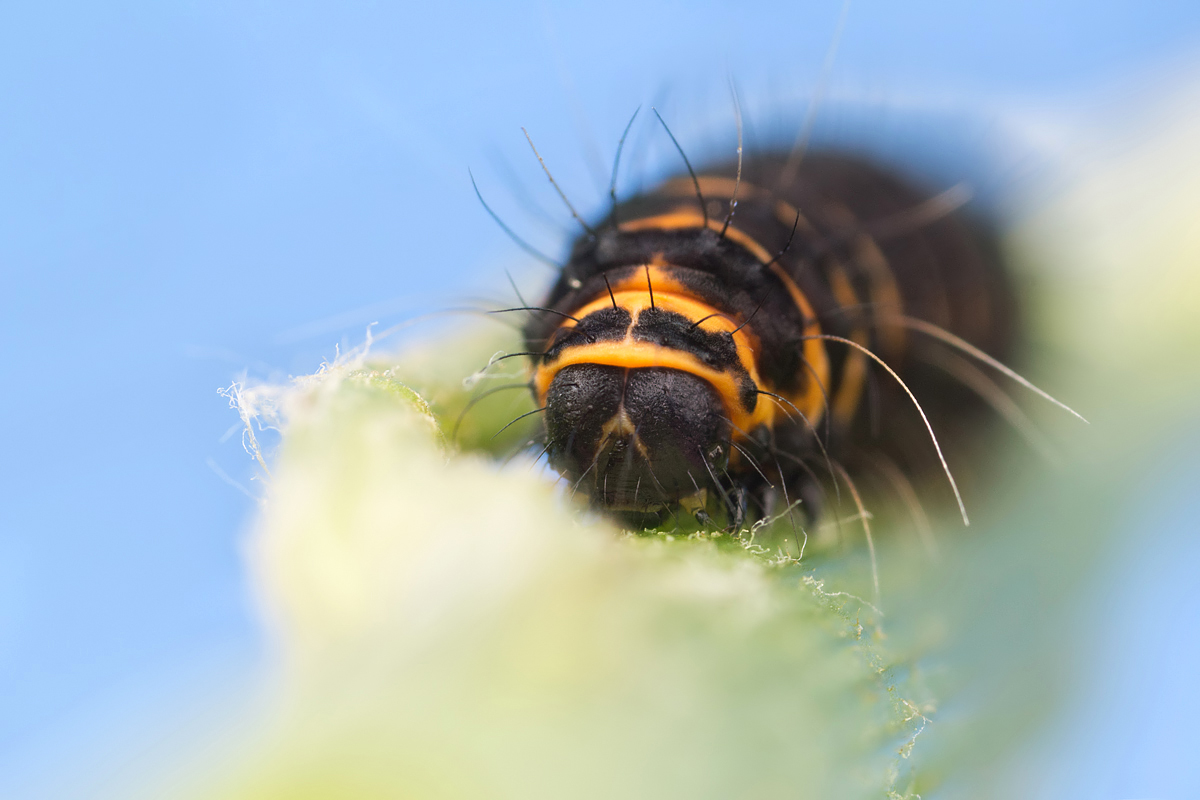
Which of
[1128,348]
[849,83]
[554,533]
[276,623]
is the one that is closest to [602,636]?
[554,533]

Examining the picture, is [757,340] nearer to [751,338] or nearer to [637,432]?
[751,338]

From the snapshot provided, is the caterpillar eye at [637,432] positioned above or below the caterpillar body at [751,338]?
below

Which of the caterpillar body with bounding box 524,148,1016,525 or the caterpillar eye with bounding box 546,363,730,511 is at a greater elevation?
the caterpillar body with bounding box 524,148,1016,525

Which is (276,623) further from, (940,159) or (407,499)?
(940,159)

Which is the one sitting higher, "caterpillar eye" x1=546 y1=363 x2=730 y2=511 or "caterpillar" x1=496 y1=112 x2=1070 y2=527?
"caterpillar" x1=496 y1=112 x2=1070 y2=527

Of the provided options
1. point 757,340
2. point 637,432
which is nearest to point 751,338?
point 757,340
